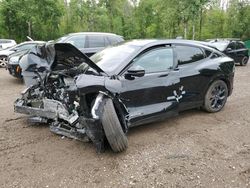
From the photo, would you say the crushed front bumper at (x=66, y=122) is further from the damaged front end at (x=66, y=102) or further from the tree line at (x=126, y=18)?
the tree line at (x=126, y=18)

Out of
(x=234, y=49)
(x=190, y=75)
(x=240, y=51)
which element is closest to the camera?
(x=190, y=75)

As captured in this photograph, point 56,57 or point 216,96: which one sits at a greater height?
point 56,57

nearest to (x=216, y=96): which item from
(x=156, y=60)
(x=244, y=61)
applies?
(x=156, y=60)

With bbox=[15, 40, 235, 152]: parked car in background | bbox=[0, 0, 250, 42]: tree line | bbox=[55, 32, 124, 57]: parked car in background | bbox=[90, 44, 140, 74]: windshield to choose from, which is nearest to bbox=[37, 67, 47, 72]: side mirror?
bbox=[15, 40, 235, 152]: parked car in background

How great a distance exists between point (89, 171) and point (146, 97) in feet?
5.18

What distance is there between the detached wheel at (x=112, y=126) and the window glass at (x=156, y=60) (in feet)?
3.55

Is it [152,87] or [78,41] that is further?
[78,41]

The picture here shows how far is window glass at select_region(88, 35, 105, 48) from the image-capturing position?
10.1 m

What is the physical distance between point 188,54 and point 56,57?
8.21 feet

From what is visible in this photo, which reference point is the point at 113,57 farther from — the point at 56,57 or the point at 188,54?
the point at 188,54

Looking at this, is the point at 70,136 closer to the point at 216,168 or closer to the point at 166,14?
the point at 216,168

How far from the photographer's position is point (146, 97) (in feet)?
15.3

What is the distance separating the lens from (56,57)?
4.55 metres

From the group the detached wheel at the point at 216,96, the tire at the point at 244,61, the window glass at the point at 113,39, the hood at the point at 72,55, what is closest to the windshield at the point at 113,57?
the hood at the point at 72,55
